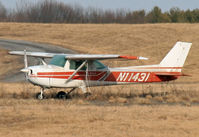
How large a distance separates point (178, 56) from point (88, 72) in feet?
13.9

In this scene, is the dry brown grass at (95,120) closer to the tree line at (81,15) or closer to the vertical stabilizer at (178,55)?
the vertical stabilizer at (178,55)

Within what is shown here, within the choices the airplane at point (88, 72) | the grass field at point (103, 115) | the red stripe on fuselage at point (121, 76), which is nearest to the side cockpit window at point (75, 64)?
the airplane at point (88, 72)

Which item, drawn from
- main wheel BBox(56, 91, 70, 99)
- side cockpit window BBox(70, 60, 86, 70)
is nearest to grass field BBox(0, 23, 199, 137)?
main wheel BBox(56, 91, 70, 99)

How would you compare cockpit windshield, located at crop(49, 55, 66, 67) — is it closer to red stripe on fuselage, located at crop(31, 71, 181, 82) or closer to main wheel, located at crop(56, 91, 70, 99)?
red stripe on fuselage, located at crop(31, 71, 181, 82)

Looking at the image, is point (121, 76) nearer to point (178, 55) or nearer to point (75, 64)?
point (75, 64)

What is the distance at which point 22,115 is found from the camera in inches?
534

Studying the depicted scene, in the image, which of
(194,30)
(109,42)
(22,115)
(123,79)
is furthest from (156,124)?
(194,30)

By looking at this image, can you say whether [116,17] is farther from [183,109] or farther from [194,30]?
[183,109]

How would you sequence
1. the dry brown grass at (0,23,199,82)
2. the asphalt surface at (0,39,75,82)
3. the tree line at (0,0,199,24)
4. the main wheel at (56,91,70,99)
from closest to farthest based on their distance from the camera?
the main wheel at (56,91,70,99), the asphalt surface at (0,39,75,82), the dry brown grass at (0,23,199,82), the tree line at (0,0,199,24)

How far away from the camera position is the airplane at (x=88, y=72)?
1842 cm

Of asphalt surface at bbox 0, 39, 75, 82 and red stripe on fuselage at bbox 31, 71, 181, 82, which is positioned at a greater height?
red stripe on fuselage at bbox 31, 71, 181, 82

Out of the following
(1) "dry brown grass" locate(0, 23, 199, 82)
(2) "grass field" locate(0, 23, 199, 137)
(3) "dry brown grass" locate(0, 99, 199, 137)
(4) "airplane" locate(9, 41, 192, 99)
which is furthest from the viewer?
(1) "dry brown grass" locate(0, 23, 199, 82)

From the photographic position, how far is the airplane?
1842cm

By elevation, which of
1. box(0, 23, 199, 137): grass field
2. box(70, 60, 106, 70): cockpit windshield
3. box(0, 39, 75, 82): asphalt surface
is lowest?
box(0, 39, 75, 82): asphalt surface
